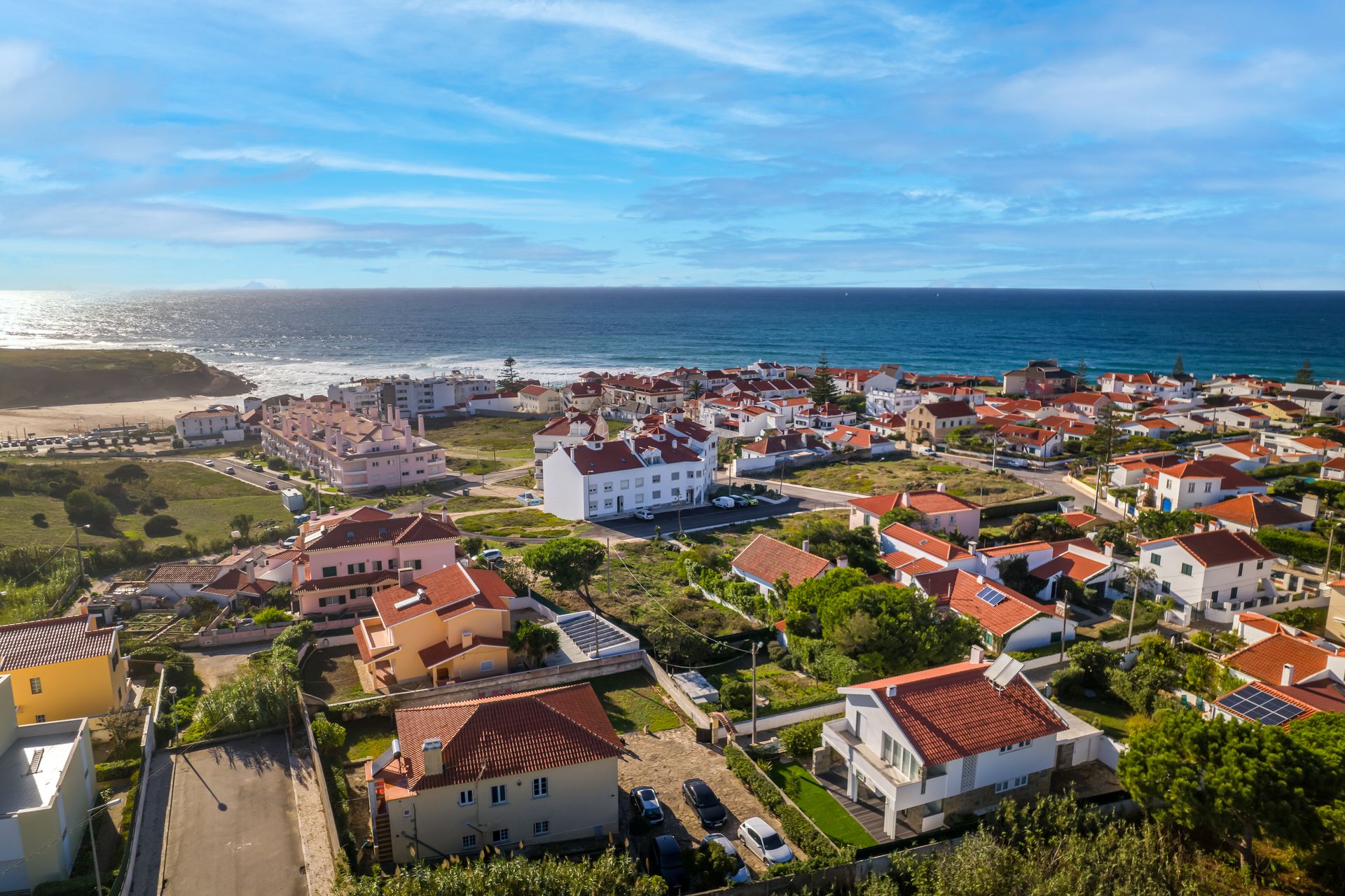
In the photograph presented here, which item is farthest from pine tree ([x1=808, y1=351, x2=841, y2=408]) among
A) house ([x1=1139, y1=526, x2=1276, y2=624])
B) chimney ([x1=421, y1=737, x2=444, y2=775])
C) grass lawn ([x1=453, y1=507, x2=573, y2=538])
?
chimney ([x1=421, y1=737, x2=444, y2=775])

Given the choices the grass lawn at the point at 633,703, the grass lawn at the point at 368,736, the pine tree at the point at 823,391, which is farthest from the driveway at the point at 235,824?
the pine tree at the point at 823,391

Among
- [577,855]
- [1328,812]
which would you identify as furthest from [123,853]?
[1328,812]

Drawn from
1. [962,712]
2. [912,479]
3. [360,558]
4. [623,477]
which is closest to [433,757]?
[962,712]

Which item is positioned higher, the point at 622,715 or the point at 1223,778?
the point at 1223,778

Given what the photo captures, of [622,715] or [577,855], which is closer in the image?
[577,855]

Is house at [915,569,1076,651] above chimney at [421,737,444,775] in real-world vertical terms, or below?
below

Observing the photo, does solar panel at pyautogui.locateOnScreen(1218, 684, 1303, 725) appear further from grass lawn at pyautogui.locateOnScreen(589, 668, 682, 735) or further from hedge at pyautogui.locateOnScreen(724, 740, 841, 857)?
grass lawn at pyautogui.locateOnScreen(589, 668, 682, 735)

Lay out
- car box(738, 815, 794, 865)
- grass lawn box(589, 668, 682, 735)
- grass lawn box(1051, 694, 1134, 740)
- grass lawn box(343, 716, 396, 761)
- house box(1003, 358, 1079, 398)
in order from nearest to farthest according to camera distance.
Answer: car box(738, 815, 794, 865), grass lawn box(343, 716, 396, 761), grass lawn box(1051, 694, 1134, 740), grass lawn box(589, 668, 682, 735), house box(1003, 358, 1079, 398)

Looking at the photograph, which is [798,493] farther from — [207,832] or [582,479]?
[207,832]
